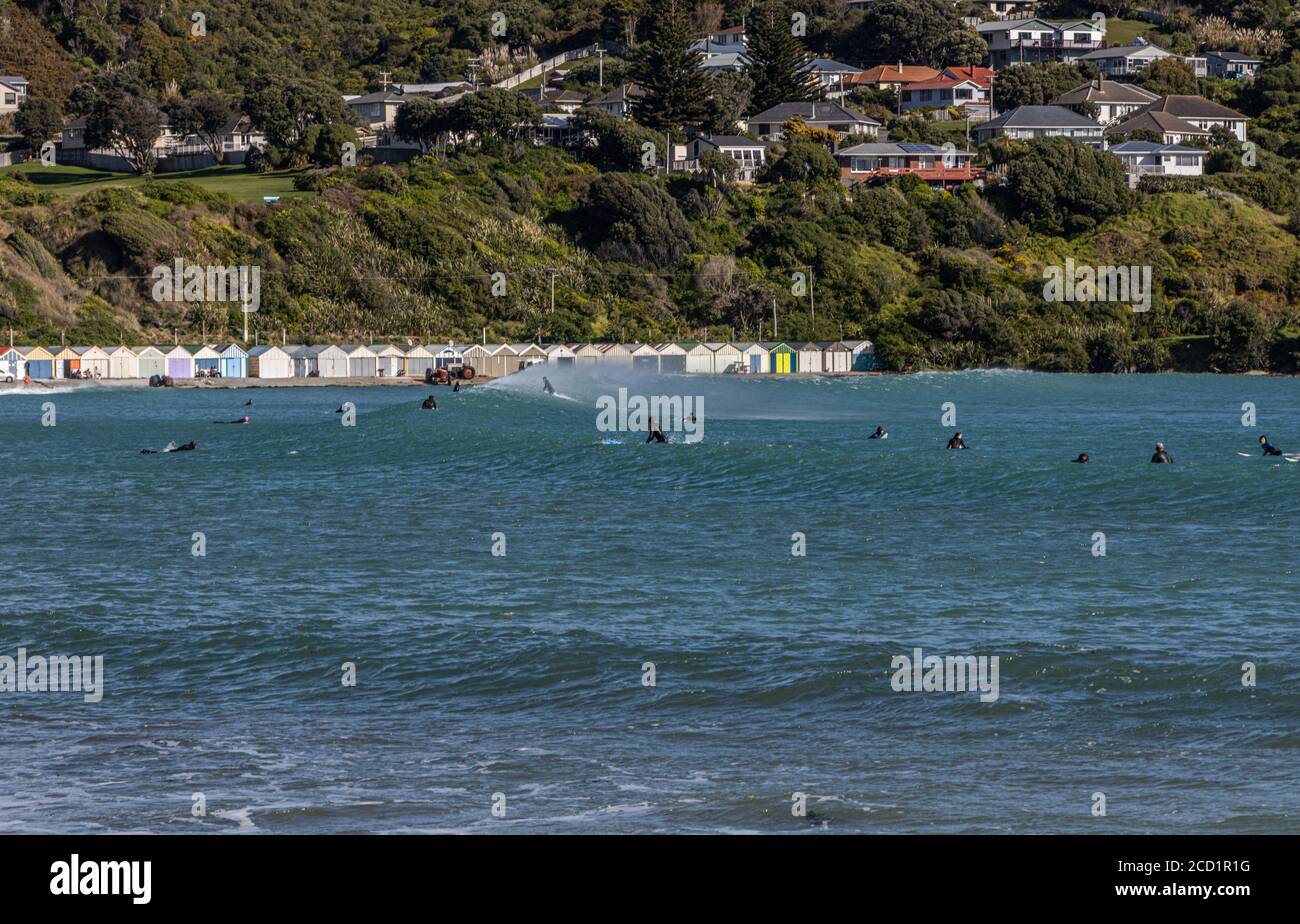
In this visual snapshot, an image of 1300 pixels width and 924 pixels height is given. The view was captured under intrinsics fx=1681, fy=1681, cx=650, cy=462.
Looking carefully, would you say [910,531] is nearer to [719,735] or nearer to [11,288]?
[719,735]

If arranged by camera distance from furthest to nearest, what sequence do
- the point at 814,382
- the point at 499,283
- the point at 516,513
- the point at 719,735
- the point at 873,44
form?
the point at 873,44, the point at 499,283, the point at 814,382, the point at 516,513, the point at 719,735

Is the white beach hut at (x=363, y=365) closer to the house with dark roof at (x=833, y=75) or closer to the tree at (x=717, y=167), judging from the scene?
the tree at (x=717, y=167)

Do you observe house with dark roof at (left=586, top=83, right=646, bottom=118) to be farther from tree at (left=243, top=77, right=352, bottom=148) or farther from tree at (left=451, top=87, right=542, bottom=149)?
tree at (left=243, top=77, right=352, bottom=148)

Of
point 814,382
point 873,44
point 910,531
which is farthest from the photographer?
point 873,44

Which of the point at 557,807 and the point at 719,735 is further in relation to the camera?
the point at 719,735

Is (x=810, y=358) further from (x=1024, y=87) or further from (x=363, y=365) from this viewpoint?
(x=1024, y=87)
